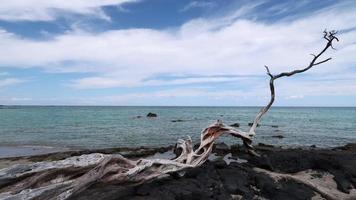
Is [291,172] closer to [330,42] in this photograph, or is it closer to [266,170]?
[266,170]

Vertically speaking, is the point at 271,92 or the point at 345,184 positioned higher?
the point at 271,92

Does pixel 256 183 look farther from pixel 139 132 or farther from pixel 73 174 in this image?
pixel 139 132

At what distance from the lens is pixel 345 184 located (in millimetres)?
10523

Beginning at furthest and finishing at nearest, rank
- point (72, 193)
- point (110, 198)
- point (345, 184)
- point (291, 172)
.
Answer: point (291, 172) < point (345, 184) < point (110, 198) < point (72, 193)

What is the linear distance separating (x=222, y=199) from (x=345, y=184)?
4.13 metres

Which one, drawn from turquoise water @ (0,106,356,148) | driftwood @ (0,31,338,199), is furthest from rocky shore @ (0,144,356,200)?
turquoise water @ (0,106,356,148)

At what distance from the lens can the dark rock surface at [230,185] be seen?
26.8 ft

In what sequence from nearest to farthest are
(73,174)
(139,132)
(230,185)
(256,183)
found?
(73,174)
(230,185)
(256,183)
(139,132)

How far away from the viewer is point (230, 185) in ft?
29.9

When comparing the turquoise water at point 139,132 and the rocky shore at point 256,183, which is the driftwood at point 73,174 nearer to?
the rocky shore at point 256,183

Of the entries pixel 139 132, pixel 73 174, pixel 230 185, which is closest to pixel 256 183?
pixel 230 185

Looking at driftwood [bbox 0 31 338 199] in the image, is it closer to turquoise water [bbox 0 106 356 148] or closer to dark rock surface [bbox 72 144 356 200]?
dark rock surface [bbox 72 144 356 200]

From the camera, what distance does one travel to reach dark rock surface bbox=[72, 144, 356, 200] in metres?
8.17

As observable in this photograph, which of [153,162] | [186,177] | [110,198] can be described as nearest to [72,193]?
[110,198]
